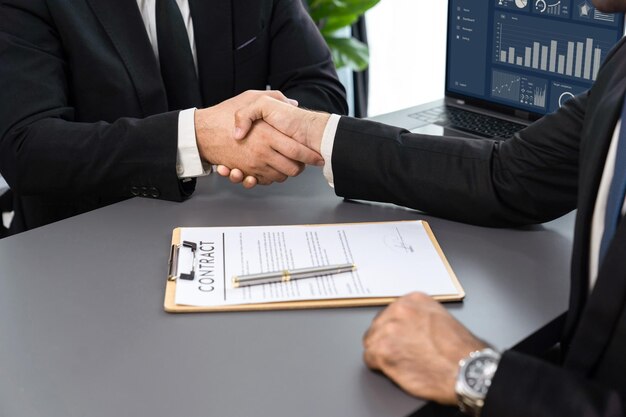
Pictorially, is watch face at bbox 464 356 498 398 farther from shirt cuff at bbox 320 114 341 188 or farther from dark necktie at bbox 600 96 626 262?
shirt cuff at bbox 320 114 341 188

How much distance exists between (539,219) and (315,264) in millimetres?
407

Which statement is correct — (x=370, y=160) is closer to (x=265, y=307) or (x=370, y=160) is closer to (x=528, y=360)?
(x=265, y=307)

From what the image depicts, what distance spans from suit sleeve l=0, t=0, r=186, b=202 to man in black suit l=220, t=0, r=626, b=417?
155mm

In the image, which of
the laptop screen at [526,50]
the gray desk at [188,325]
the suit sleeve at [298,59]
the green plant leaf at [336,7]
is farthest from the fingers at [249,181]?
the green plant leaf at [336,7]

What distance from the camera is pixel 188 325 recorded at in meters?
1.02

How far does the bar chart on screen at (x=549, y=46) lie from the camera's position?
171 cm

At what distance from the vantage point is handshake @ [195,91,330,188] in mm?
1470

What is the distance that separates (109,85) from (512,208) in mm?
938

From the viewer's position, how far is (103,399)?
87 cm

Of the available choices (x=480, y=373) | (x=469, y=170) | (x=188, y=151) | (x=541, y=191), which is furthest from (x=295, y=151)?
(x=480, y=373)

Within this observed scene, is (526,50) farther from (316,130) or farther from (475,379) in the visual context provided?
(475,379)

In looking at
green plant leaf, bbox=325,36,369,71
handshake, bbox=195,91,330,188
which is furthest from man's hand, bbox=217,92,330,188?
green plant leaf, bbox=325,36,369,71

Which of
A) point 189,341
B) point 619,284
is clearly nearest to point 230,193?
point 189,341

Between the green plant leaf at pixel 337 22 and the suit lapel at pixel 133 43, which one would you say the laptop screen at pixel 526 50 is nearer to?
the suit lapel at pixel 133 43
